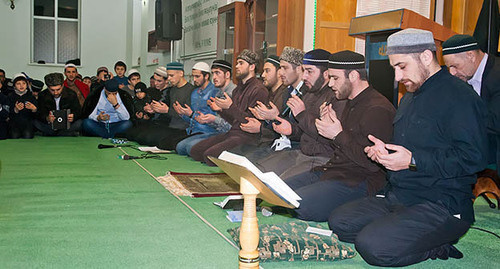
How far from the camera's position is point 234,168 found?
1821 mm

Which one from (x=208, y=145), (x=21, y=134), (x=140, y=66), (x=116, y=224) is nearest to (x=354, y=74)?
(x=116, y=224)

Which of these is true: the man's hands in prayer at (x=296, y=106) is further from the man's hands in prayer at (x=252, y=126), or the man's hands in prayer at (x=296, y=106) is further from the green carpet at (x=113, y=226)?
the man's hands in prayer at (x=252, y=126)

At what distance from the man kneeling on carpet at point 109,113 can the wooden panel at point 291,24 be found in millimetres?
3711

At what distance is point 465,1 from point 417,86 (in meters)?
3.74

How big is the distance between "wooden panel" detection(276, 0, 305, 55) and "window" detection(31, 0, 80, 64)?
10397mm

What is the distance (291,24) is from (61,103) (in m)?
4.93

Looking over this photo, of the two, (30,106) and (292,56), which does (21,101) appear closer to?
(30,106)

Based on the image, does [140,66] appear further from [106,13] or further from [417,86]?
[417,86]

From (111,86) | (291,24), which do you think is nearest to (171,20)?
(111,86)

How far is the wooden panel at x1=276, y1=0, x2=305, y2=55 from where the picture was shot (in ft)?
19.0

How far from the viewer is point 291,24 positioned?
19.8 feet

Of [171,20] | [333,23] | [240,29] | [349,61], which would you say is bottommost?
[349,61]

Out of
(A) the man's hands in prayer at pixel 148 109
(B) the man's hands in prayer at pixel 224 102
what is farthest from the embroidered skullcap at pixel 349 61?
(A) the man's hands in prayer at pixel 148 109

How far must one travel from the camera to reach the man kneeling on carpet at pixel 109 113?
8891 mm
